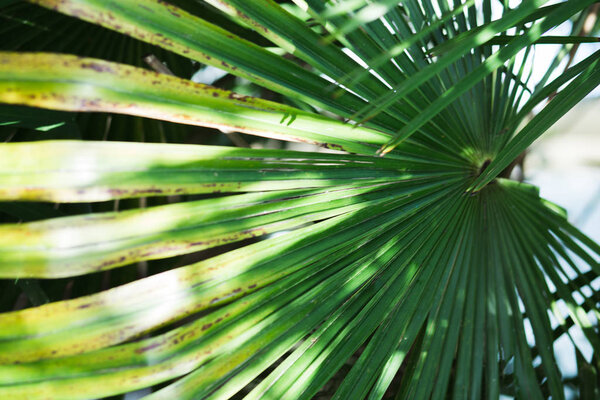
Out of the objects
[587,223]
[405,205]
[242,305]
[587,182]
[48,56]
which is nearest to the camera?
[48,56]

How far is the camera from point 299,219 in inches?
23.1

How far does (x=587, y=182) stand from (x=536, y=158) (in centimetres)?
36

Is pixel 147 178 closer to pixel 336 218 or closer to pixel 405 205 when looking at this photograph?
pixel 336 218

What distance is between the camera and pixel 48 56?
1.37 ft

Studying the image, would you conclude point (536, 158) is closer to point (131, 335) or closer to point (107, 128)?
point (107, 128)

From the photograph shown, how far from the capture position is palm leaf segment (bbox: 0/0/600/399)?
16.7 inches

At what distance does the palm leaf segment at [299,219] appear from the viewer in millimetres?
425

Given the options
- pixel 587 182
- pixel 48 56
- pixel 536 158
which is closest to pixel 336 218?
pixel 48 56

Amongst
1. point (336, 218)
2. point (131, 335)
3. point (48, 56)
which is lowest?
point (131, 335)

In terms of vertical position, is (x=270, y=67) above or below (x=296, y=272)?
above

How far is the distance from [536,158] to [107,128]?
75.6 inches

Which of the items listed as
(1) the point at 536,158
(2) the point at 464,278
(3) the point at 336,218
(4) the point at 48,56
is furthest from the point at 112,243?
(1) the point at 536,158

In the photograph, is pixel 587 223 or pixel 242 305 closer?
pixel 242 305

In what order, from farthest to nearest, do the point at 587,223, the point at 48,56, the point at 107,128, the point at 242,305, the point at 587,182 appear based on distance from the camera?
1. the point at 587,182
2. the point at 587,223
3. the point at 107,128
4. the point at 242,305
5. the point at 48,56
